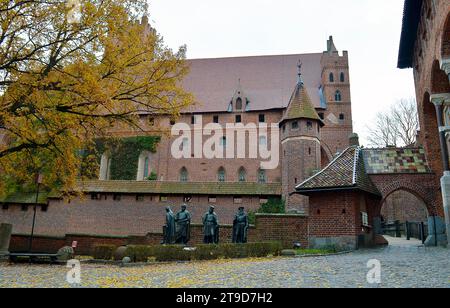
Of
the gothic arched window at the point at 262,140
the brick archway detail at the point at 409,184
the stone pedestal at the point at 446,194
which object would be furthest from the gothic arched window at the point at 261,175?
the stone pedestal at the point at 446,194

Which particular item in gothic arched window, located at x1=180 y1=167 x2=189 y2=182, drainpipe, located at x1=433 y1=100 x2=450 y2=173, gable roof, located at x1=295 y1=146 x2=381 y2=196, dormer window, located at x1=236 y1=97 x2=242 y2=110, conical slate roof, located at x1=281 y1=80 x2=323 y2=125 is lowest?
gable roof, located at x1=295 y1=146 x2=381 y2=196

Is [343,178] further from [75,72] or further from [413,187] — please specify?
[75,72]

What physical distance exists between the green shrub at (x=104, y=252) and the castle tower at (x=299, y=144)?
12.7 meters

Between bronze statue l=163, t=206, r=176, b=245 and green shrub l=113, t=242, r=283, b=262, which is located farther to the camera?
bronze statue l=163, t=206, r=176, b=245

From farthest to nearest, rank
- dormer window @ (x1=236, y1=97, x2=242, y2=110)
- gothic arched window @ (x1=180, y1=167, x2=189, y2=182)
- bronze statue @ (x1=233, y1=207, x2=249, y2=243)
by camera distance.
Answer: dormer window @ (x1=236, y1=97, x2=242, y2=110)
gothic arched window @ (x1=180, y1=167, x2=189, y2=182)
bronze statue @ (x1=233, y1=207, x2=249, y2=243)

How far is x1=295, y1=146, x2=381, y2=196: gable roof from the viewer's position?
15312 millimetres

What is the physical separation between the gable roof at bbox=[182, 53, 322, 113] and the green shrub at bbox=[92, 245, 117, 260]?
941 inches

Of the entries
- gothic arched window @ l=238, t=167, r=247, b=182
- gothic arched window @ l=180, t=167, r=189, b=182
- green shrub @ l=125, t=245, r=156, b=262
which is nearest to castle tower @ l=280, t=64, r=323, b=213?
gothic arched window @ l=238, t=167, r=247, b=182

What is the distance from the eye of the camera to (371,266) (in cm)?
874

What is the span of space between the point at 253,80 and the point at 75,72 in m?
31.2

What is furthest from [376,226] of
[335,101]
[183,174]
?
[183,174]

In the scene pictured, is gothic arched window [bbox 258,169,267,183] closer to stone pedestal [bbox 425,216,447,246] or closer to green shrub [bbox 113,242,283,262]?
stone pedestal [bbox 425,216,447,246]

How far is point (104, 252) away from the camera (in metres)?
14.1
